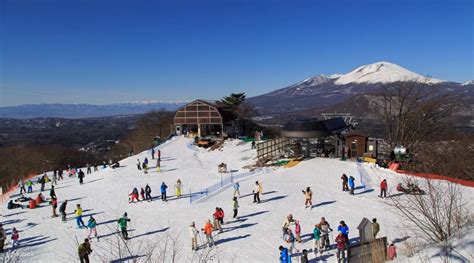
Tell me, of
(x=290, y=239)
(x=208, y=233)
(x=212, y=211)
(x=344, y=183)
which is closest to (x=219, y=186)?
(x=212, y=211)

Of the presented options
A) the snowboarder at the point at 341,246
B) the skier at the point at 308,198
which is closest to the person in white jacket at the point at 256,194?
the skier at the point at 308,198

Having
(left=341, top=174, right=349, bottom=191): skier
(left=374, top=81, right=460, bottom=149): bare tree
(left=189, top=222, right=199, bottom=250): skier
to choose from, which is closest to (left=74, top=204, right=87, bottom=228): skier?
(left=189, top=222, right=199, bottom=250): skier

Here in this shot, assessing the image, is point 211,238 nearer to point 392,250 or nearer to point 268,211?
point 268,211

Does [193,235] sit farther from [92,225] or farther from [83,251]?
[92,225]

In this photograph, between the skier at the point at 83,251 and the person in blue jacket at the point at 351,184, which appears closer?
the skier at the point at 83,251

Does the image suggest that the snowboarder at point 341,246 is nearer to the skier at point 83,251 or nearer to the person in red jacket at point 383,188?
the person in red jacket at point 383,188

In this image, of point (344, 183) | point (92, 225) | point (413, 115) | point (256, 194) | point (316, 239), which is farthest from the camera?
point (413, 115)

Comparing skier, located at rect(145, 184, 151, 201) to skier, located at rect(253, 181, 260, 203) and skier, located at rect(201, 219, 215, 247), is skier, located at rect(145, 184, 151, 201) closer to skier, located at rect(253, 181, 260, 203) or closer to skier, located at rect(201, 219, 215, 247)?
skier, located at rect(253, 181, 260, 203)
